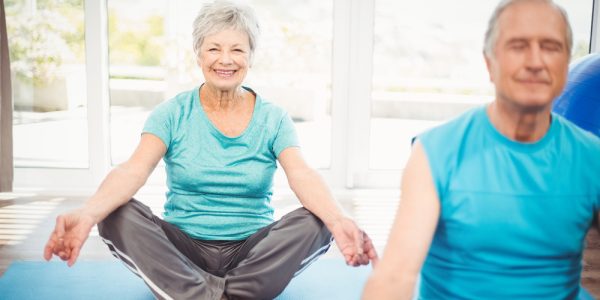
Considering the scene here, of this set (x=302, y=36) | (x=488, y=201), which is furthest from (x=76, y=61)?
(x=488, y=201)

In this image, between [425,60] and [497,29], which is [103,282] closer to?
[497,29]

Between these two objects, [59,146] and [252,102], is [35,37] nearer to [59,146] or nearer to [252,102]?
[59,146]

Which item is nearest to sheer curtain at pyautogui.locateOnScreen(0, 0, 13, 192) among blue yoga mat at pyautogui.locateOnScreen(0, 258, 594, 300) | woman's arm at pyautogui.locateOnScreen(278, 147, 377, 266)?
blue yoga mat at pyautogui.locateOnScreen(0, 258, 594, 300)

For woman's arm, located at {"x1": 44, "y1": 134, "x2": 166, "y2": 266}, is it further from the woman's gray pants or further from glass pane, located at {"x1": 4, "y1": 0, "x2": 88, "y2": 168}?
glass pane, located at {"x1": 4, "y1": 0, "x2": 88, "y2": 168}

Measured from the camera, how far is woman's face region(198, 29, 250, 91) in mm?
1942

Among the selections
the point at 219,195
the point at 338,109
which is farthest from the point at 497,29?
the point at 338,109

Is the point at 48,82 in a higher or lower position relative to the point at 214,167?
higher

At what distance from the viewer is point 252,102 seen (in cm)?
211

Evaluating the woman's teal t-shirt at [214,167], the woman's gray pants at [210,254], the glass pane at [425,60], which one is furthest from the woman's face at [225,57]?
the glass pane at [425,60]

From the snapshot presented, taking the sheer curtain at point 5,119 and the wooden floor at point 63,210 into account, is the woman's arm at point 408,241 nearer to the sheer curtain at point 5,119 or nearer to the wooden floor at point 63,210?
the wooden floor at point 63,210

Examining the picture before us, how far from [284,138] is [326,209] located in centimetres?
28

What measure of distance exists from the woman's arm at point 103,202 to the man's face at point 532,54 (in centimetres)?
107

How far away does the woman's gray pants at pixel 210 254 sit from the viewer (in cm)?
175

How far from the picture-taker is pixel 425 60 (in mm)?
3902
